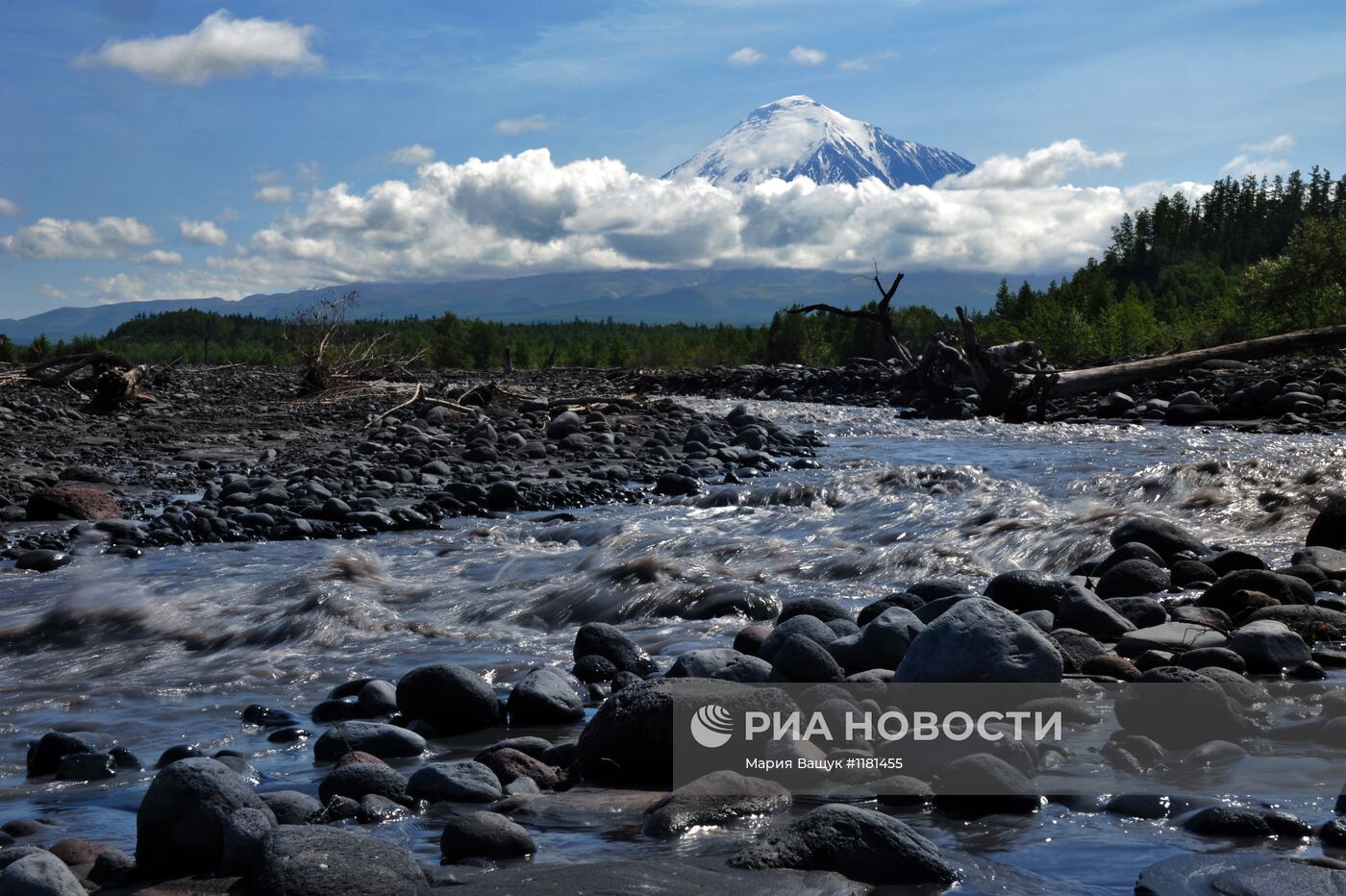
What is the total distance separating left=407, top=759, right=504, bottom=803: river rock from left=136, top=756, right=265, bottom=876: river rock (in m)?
0.74

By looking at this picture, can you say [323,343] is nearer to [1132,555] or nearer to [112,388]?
[112,388]

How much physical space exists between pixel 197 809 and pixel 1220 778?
368 centimetres

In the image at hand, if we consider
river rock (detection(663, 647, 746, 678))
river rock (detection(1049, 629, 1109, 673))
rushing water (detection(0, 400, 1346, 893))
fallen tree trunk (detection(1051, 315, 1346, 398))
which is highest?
fallen tree trunk (detection(1051, 315, 1346, 398))

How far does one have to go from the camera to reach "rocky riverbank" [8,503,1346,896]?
334cm

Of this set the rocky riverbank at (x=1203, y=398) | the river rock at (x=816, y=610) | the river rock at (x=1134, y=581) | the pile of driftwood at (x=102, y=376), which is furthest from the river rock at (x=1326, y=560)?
the pile of driftwood at (x=102, y=376)

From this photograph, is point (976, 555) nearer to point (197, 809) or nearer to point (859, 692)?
point (859, 692)

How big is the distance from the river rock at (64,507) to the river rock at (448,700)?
849cm

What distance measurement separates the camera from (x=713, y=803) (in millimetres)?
3971

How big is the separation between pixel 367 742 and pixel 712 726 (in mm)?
1627

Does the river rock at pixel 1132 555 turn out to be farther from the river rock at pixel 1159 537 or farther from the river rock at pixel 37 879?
the river rock at pixel 37 879

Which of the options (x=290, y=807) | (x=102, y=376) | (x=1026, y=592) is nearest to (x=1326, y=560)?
(x=1026, y=592)

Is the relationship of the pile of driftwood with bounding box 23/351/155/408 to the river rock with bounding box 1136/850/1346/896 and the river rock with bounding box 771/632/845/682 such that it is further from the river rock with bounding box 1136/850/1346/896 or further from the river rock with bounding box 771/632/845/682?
the river rock with bounding box 1136/850/1346/896

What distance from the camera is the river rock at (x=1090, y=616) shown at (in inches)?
251

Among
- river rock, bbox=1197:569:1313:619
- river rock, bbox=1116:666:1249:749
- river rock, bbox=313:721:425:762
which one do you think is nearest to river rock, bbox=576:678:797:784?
river rock, bbox=313:721:425:762
